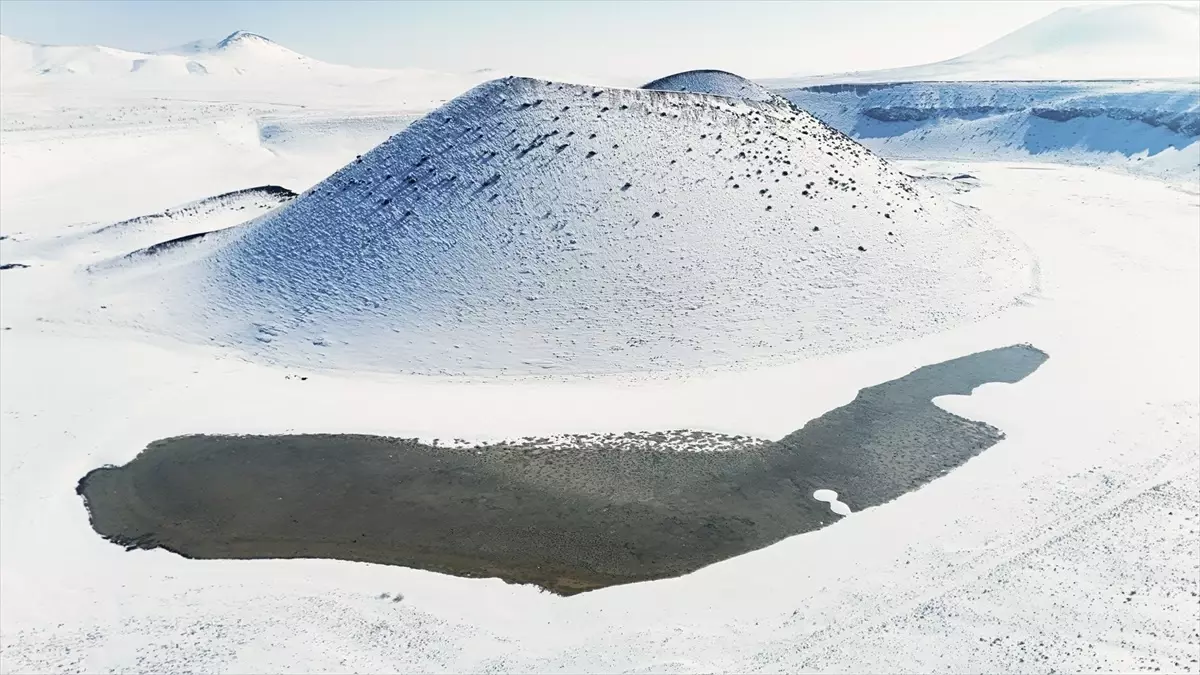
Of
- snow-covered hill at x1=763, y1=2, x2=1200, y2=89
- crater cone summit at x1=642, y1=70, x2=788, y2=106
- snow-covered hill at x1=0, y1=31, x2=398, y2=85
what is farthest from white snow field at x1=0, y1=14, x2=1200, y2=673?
snow-covered hill at x1=0, y1=31, x2=398, y2=85

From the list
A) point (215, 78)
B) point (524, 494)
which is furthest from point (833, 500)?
point (215, 78)

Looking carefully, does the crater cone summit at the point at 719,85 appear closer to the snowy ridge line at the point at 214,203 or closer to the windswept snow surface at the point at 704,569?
the windswept snow surface at the point at 704,569

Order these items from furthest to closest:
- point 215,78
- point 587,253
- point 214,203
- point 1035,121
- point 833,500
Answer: point 215,78, point 1035,121, point 214,203, point 587,253, point 833,500

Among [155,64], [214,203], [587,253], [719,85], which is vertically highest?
[155,64]

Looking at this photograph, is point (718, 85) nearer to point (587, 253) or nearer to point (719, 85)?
point (719, 85)

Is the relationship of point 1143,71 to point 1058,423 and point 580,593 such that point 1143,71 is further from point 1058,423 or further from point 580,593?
point 580,593

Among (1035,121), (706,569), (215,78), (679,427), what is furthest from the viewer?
(215,78)
